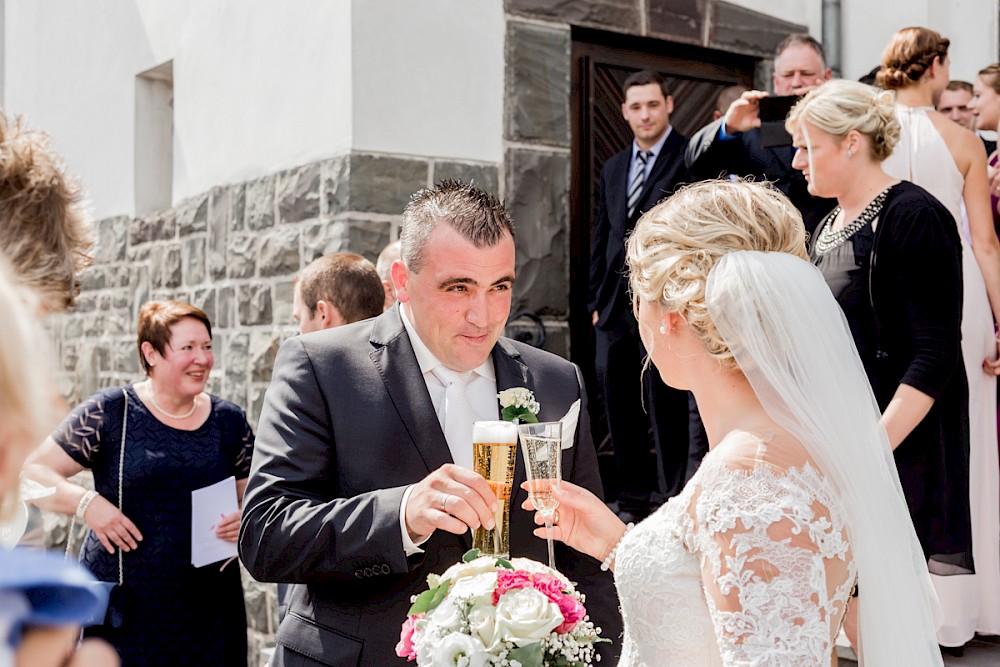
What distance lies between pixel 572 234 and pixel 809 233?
1.73 meters

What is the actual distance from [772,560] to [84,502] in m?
3.49

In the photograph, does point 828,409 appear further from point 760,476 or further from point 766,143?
point 766,143

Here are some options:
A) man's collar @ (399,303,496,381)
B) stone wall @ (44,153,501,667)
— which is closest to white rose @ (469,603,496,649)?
man's collar @ (399,303,496,381)

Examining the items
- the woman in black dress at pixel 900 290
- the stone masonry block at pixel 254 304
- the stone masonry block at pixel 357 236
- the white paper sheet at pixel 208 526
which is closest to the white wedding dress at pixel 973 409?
the woman in black dress at pixel 900 290

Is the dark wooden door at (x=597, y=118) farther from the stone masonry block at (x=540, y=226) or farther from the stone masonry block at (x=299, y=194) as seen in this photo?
the stone masonry block at (x=299, y=194)

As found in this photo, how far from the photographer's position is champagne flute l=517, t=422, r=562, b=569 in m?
2.23

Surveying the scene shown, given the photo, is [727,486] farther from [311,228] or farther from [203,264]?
[203,264]

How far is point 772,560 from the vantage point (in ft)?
6.22

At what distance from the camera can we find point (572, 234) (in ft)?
20.4

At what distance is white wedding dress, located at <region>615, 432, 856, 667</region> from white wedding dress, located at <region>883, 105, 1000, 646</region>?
2.40 m

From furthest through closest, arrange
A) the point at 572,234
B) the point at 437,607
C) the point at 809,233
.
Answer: the point at 572,234 → the point at 809,233 → the point at 437,607

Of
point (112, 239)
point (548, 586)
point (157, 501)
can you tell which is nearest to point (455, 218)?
point (548, 586)

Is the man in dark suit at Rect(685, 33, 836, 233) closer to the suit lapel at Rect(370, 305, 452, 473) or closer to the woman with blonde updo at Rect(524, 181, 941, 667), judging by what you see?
the suit lapel at Rect(370, 305, 452, 473)

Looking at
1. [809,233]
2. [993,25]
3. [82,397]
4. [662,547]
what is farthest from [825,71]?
[82,397]
